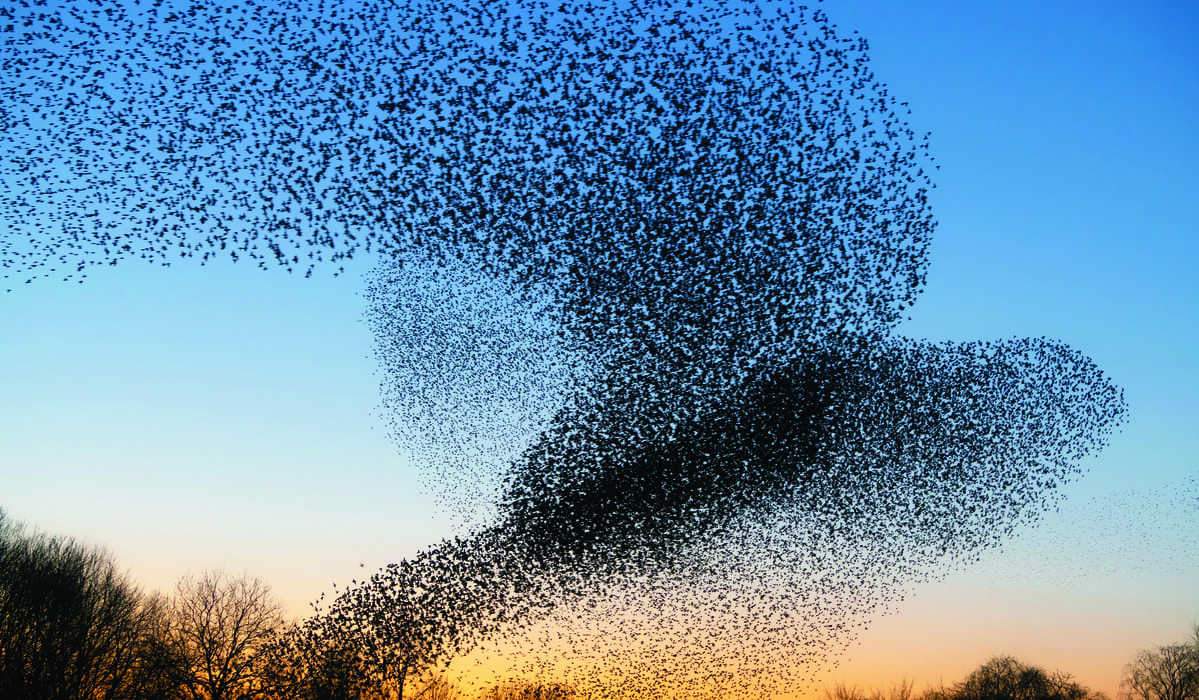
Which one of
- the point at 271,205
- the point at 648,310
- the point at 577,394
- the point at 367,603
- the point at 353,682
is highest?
the point at 271,205

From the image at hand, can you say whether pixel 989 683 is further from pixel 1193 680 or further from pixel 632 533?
pixel 632 533

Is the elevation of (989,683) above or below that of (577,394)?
below

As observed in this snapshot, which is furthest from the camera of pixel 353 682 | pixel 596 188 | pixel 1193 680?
pixel 1193 680

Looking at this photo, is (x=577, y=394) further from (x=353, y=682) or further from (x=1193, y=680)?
(x=1193, y=680)

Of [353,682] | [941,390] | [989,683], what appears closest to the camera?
[941,390]

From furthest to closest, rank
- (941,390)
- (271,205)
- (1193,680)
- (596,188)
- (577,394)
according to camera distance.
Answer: (1193,680) < (941,390) < (577,394) < (596,188) < (271,205)

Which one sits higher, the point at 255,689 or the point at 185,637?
the point at 185,637

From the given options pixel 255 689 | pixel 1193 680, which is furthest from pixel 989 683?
pixel 255 689

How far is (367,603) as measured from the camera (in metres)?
26.3

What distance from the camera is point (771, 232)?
2162 cm

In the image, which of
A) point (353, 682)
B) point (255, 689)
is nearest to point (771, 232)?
point (353, 682)

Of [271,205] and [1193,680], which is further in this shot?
[1193,680]

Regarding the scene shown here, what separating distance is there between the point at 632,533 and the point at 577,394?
4.45m

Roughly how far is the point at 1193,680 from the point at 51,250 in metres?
54.1
